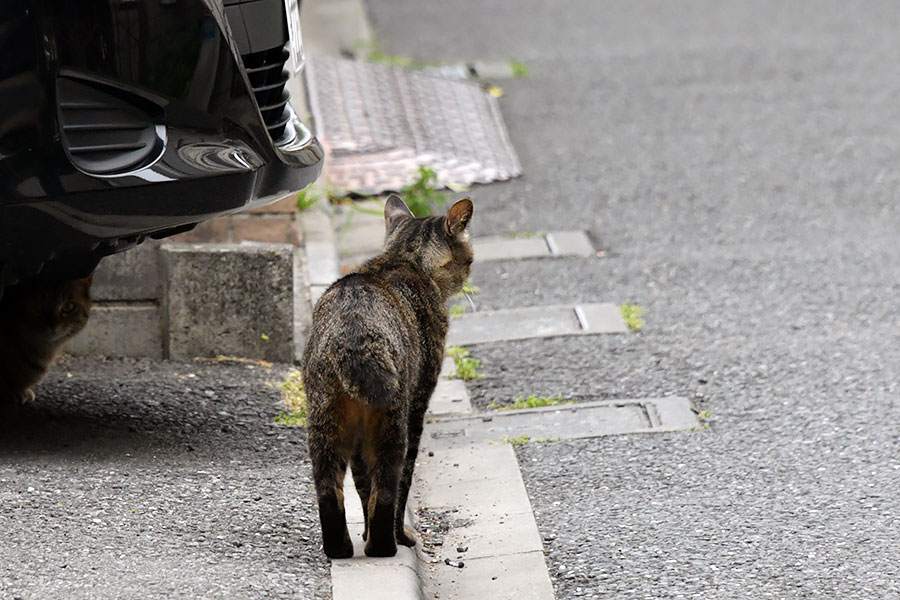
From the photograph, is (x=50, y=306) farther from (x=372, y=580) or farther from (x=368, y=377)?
(x=372, y=580)

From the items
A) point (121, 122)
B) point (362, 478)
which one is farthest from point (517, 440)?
point (121, 122)

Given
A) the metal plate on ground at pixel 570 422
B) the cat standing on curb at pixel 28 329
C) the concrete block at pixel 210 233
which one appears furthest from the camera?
the concrete block at pixel 210 233

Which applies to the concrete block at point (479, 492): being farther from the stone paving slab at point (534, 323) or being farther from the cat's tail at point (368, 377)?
the stone paving slab at point (534, 323)

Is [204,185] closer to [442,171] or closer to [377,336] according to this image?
[377,336]

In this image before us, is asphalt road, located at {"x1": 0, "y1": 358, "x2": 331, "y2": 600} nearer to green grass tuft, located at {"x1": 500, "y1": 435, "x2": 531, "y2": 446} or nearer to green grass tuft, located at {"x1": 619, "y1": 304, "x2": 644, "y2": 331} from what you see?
green grass tuft, located at {"x1": 500, "y1": 435, "x2": 531, "y2": 446}

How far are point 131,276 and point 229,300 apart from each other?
0.40m

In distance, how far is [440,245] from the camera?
4.10 meters

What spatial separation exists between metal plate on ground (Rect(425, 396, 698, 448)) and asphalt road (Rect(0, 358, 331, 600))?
645mm

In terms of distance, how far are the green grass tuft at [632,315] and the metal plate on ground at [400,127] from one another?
2.07 metres

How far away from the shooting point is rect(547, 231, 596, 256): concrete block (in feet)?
22.6

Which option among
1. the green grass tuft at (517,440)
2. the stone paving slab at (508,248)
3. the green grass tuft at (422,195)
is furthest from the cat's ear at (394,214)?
the green grass tuft at (422,195)

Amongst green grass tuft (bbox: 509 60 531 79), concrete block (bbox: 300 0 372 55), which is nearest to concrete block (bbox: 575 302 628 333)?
green grass tuft (bbox: 509 60 531 79)

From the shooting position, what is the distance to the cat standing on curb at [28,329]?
14.4 feet

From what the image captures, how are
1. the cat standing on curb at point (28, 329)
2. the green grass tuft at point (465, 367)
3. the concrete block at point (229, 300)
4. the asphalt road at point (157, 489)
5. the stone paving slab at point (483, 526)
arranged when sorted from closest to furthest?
1. the asphalt road at point (157, 489)
2. the stone paving slab at point (483, 526)
3. the cat standing on curb at point (28, 329)
4. the concrete block at point (229, 300)
5. the green grass tuft at point (465, 367)
